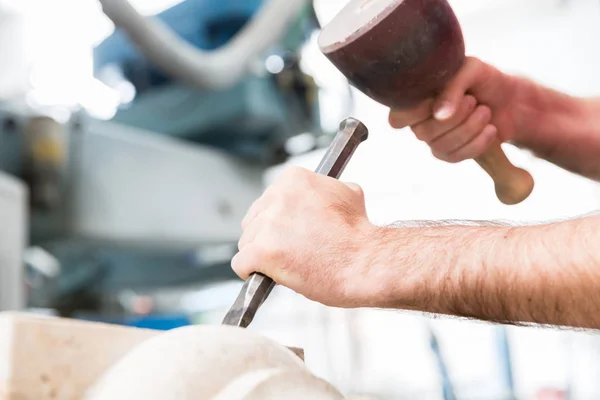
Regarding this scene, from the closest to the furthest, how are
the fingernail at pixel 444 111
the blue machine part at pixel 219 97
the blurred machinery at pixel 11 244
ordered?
1. the fingernail at pixel 444 111
2. the blurred machinery at pixel 11 244
3. the blue machine part at pixel 219 97

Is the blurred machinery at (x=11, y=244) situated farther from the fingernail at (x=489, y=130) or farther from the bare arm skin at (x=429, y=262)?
the fingernail at (x=489, y=130)

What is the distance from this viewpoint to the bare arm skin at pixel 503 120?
857 millimetres

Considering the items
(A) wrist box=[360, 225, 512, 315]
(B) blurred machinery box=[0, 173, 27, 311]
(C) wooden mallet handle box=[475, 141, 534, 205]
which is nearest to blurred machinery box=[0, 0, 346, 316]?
(B) blurred machinery box=[0, 173, 27, 311]

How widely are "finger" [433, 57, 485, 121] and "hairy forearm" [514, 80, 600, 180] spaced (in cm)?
15

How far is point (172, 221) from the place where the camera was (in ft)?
5.66

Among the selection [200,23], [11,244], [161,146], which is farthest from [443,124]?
[200,23]

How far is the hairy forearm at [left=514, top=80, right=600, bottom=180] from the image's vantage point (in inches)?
38.2

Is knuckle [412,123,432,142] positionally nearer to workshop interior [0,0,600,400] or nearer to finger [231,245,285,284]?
workshop interior [0,0,600,400]

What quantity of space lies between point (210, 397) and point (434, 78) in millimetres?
481

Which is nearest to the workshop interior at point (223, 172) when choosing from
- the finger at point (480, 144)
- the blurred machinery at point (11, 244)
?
the blurred machinery at point (11, 244)

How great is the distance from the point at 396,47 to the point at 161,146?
111 centimetres

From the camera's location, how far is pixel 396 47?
0.68 m

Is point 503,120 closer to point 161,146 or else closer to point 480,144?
point 480,144

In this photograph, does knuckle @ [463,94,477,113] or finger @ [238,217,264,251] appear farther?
knuckle @ [463,94,477,113]
